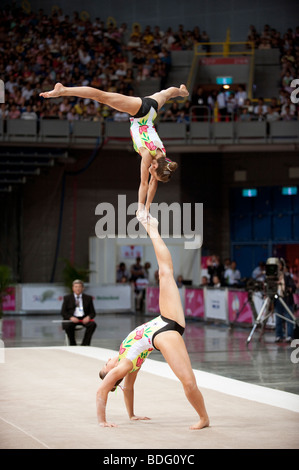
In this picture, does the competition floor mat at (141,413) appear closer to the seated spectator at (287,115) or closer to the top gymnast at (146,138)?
the top gymnast at (146,138)

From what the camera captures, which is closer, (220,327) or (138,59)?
(220,327)

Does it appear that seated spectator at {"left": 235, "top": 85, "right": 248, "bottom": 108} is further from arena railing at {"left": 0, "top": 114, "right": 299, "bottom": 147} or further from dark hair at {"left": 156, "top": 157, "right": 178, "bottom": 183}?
dark hair at {"left": 156, "top": 157, "right": 178, "bottom": 183}

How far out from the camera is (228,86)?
2522cm

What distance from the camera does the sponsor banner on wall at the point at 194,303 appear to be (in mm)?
19062

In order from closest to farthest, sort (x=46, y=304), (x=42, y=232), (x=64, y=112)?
(x=46, y=304) < (x=64, y=112) < (x=42, y=232)

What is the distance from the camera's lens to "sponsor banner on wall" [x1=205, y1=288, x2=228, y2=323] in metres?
17.8

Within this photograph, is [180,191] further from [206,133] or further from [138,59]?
[138,59]

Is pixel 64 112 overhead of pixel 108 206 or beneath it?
overhead

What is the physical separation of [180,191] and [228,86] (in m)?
4.19

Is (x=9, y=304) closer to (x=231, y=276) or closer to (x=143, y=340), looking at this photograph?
(x=231, y=276)

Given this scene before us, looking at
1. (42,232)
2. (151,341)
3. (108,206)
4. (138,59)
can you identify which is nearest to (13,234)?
(42,232)

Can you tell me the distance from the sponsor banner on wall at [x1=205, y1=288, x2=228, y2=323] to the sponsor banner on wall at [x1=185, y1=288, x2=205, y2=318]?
11.6 inches

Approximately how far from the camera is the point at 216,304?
18234 millimetres

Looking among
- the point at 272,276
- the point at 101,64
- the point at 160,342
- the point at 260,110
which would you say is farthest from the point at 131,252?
the point at 160,342
